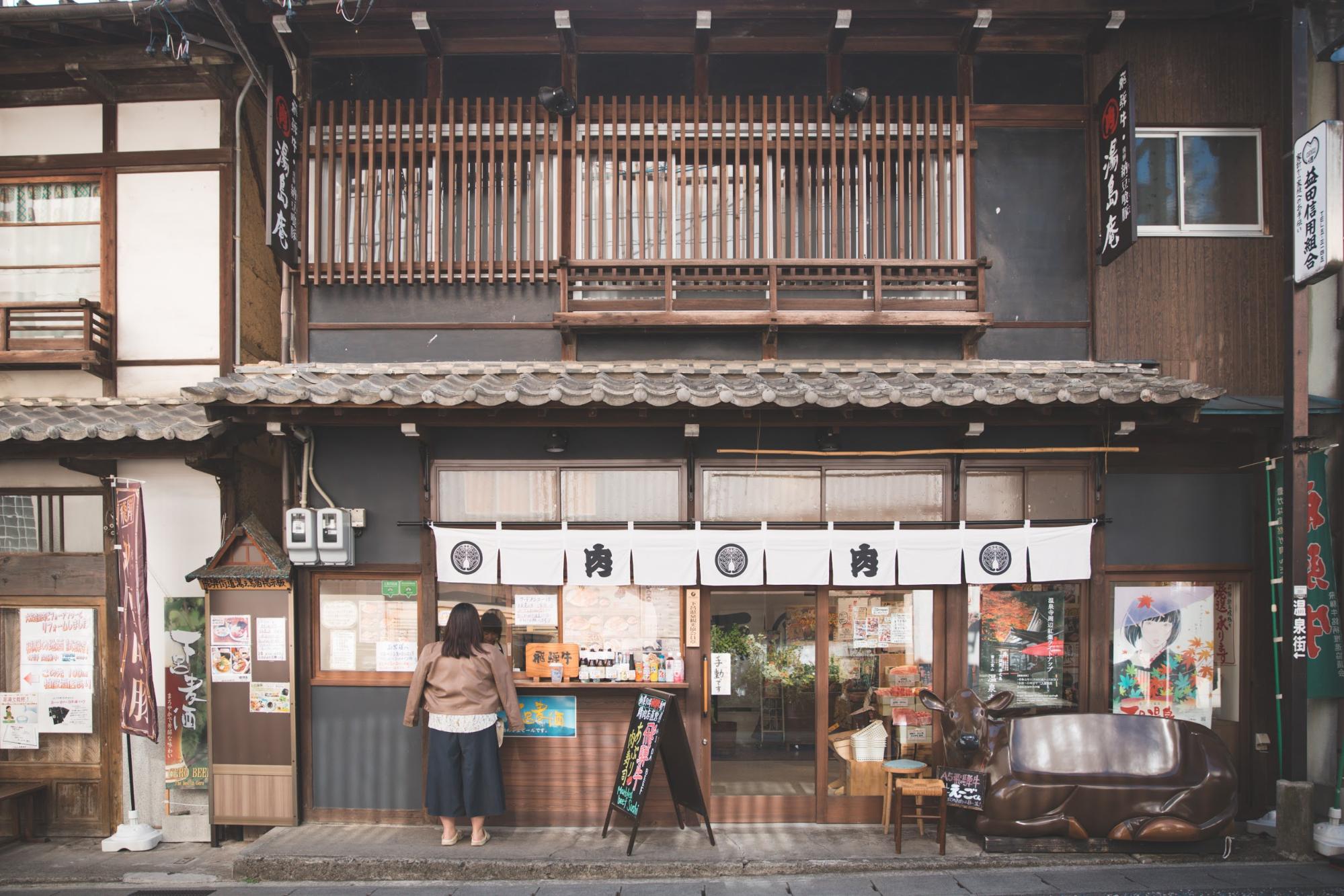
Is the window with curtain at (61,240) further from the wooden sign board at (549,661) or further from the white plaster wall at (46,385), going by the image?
the wooden sign board at (549,661)

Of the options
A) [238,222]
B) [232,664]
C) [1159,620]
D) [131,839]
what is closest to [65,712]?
[131,839]

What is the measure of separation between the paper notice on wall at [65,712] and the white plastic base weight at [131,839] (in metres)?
1.13

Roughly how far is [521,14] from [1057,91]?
593cm

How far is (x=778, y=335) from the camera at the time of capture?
848cm

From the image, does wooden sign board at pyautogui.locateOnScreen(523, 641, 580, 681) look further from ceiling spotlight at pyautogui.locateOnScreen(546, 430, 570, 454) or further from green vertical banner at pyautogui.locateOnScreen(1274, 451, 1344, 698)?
green vertical banner at pyautogui.locateOnScreen(1274, 451, 1344, 698)

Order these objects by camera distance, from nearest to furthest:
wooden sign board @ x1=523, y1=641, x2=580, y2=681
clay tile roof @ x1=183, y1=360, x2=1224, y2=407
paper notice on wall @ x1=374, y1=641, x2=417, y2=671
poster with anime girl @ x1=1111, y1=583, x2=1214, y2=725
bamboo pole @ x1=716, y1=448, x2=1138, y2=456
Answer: clay tile roof @ x1=183, y1=360, x2=1224, y2=407 → bamboo pole @ x1=716, y1=448, x2=1138, y2=456 → wooden sign board @ x1=523, y1=641, x2=580, y2=681 → paper notice on wall @ x1=374, y1=641, x2=417, y2=671 → poster with anime girl @ x1=1111, y1=583, x2=1214, y2=725

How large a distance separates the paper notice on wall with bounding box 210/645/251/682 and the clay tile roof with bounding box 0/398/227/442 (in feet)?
7.02

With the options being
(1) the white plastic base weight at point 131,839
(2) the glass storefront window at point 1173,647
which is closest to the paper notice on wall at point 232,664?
(1) the white plastic base weight at point 131,839

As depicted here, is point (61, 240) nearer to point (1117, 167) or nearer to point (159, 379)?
point (159, 379)

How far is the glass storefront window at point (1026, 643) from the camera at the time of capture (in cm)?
814

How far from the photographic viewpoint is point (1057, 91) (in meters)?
8.75

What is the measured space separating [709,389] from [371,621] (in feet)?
14.0

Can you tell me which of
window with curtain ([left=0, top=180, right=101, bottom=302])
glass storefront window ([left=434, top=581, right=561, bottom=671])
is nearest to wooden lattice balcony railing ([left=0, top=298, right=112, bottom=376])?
window with curtain ([left=0, top=180, right=101, bottom=302])

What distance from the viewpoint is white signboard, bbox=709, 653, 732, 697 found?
806 centimetres
